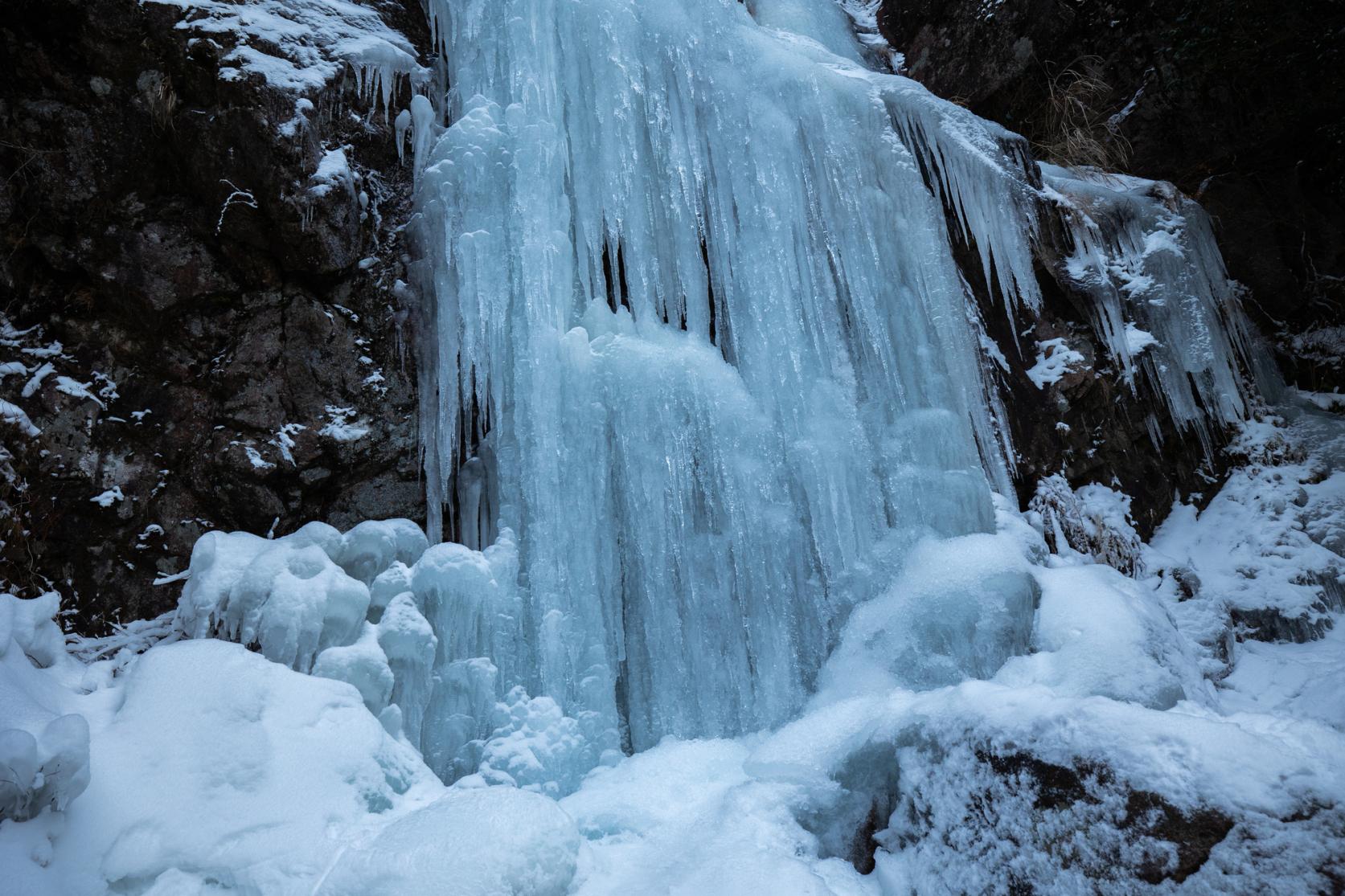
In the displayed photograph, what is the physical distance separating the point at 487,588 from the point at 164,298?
261cm

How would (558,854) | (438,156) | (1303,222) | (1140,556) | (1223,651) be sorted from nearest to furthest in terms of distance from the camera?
1. (558,854)
2. (438,156)
3. (1223,651)
4. (1140,556)
5. (1303,222)

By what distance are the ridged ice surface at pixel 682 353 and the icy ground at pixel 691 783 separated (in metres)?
0.63

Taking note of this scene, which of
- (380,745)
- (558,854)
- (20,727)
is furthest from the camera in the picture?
(380,745)

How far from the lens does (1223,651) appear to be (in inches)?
207

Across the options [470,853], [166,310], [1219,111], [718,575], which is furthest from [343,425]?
[1219,111]

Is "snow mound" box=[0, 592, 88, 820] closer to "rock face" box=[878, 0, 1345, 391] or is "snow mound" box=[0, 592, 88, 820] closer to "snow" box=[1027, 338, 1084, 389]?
"snow" box=[1027, 338, 1084, 389]

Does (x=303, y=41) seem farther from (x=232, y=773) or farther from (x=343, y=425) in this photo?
(x=232, y=773)

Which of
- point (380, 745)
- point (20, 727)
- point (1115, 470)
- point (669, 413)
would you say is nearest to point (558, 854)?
point (380, 745)

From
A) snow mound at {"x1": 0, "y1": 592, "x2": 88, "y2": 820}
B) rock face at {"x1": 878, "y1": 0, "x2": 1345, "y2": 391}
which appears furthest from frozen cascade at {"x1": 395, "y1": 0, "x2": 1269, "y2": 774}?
rock face at {"x1": 878, "y1": 0, "x2": 1345, "y2": 391}

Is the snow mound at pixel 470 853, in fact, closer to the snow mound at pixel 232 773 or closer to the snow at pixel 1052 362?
the snow mound at pixel 232 773

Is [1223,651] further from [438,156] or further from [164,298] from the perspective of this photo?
[164,298]

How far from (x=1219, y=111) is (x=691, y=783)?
26.0 feet

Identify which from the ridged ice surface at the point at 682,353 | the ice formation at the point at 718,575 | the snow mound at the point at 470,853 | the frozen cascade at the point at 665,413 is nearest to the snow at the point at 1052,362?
the ice formation at the point at 718,575

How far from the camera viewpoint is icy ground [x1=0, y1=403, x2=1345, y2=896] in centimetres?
184
